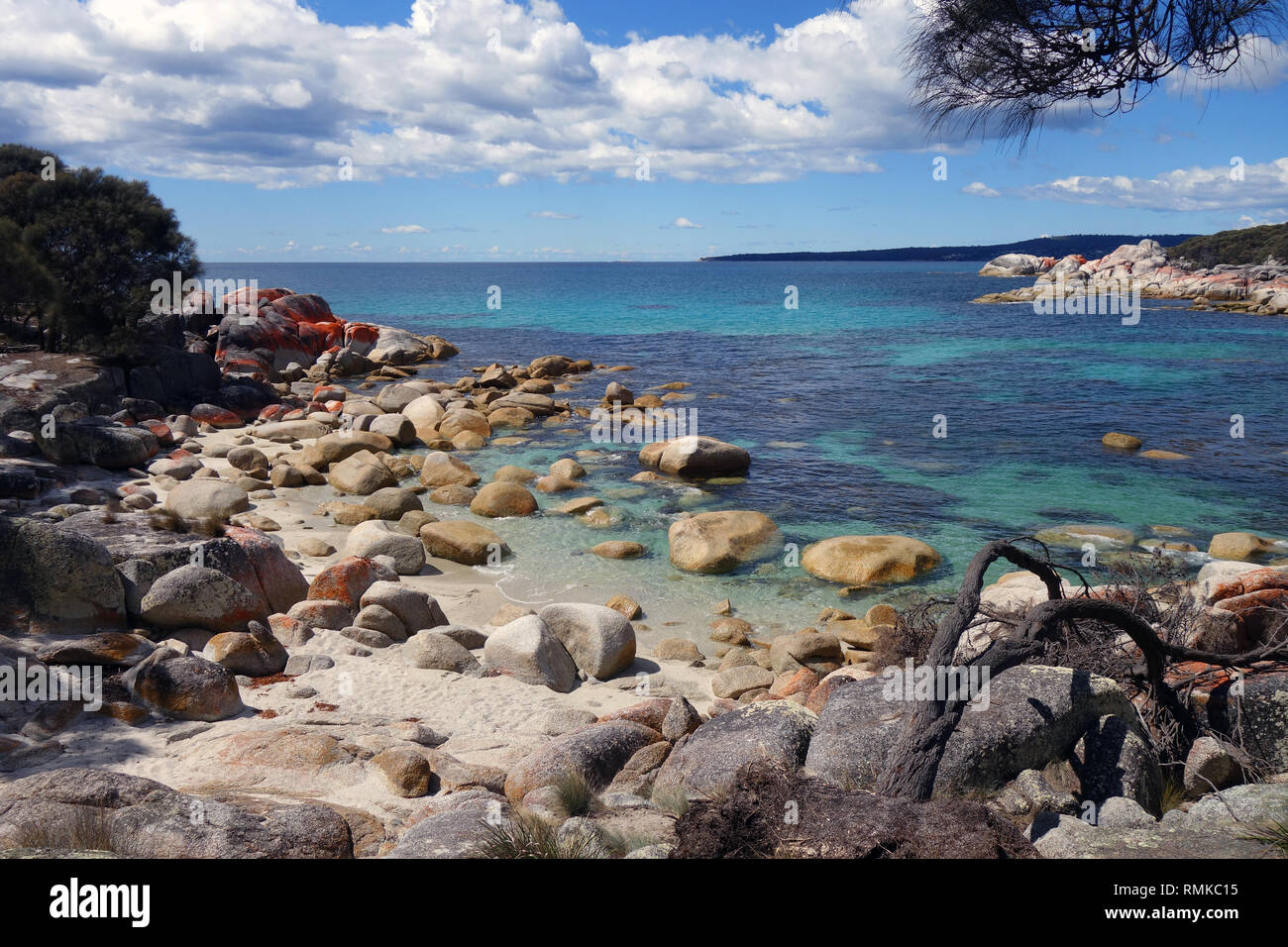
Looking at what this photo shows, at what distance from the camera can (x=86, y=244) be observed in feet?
73.0

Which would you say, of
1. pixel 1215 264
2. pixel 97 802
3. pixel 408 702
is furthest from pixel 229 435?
pixel 1215 264

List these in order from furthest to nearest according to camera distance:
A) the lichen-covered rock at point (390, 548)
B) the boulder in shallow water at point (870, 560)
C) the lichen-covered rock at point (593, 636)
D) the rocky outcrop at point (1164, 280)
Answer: the rocky outcrop at point (1164, 280) → the boulder in shallow water at point (870, 560) → the lichen-covered rock at point (390, 548) → the lichen-covered rock at point (593, 636)

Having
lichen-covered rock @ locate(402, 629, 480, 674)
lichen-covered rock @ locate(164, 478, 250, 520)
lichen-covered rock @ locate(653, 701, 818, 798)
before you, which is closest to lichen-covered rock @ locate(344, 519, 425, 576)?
lichen-covered rock @ locate(164, 478, 250, 520)

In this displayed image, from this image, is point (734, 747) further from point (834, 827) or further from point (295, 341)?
point (295, 341)

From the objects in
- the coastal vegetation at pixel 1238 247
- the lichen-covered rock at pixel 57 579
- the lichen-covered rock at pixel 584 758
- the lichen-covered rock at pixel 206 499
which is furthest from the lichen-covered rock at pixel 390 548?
the coastal vegetation at pixel 1238 247

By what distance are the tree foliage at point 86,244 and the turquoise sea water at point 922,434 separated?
36.8 feet

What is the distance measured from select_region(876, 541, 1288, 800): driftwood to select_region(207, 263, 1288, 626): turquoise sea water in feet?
20.5

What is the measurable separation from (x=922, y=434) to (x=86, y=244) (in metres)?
24.0

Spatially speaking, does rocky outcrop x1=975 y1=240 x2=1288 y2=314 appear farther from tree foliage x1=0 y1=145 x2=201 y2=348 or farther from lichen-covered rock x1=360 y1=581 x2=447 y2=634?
tree foliage x1=0 y1=145 x2=201 y2=348

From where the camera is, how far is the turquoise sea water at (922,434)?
14820 mm

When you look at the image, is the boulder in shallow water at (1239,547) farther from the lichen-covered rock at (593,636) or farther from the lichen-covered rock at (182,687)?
the lichen-covered rock at (182,687)

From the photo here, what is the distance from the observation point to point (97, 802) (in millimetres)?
4941

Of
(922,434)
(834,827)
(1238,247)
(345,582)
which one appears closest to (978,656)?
(834,827)
